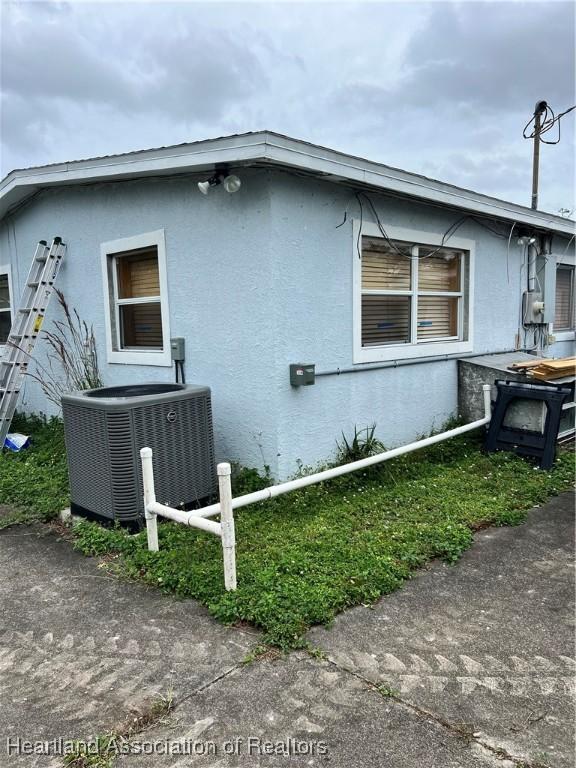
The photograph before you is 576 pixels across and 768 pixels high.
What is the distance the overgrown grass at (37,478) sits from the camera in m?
4.61

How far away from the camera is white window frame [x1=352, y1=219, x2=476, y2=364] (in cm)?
521

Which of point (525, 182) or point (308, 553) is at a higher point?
point (525, 182)

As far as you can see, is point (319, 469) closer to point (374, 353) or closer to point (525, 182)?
point (374, 353)

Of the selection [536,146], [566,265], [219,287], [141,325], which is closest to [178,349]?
[219,287]

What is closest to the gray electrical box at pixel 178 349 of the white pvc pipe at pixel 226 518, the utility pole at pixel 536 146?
the white pvc pipe at pixel 226 518

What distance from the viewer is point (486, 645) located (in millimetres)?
2684

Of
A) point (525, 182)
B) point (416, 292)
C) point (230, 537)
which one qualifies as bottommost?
point (230, 537)

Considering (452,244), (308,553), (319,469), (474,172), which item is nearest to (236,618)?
(308,553)

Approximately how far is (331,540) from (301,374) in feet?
4.88

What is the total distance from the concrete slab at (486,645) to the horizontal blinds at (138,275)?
13.2 ft

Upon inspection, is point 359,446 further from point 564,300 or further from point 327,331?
point 564,300

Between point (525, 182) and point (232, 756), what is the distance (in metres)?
13.1

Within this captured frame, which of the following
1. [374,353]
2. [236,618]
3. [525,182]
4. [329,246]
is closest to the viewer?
[236,618]

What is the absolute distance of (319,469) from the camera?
4973mm
